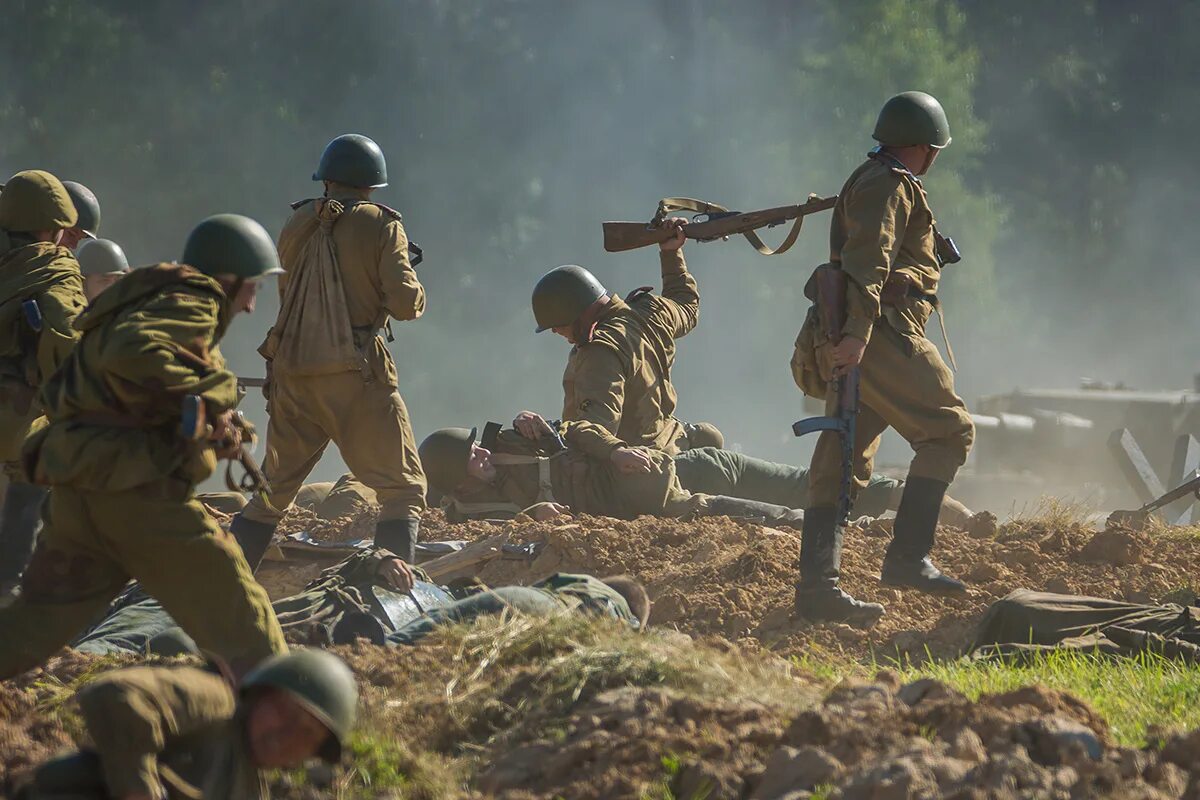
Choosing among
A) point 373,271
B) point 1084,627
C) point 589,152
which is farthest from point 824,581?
→ point 589,152

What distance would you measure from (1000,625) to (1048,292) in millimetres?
29056

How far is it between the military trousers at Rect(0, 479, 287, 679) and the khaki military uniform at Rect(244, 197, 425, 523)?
2.47 metres

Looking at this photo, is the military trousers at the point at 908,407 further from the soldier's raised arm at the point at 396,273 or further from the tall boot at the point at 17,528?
the tall boot at the point at 17,528

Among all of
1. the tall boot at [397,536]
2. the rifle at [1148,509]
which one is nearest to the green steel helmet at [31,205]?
the tall boot at [397,536]

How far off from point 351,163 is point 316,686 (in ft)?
13.0

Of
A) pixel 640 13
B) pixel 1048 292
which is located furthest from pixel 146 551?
pixel 1048 292

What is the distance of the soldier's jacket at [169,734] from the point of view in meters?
3.30

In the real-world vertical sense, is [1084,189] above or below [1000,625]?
above

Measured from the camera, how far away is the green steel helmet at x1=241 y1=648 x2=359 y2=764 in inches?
132

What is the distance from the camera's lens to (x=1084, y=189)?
33781mm

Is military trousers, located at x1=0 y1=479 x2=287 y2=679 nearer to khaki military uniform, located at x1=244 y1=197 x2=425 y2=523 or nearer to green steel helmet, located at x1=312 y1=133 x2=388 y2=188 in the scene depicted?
khaki military uniform, located at x1=244 y1=197 x2=425 y2=523

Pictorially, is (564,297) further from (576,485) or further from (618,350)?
(576,485)

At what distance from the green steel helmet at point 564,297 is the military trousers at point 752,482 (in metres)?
1.15

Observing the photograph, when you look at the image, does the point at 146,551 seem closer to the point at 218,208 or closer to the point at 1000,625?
the point at 1000,625
